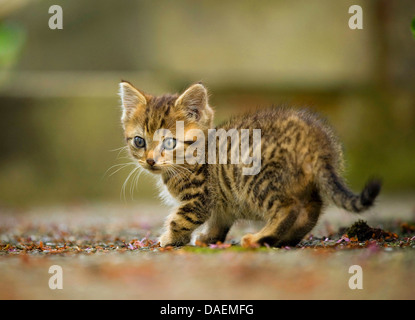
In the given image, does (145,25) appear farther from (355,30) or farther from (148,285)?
(148,285)

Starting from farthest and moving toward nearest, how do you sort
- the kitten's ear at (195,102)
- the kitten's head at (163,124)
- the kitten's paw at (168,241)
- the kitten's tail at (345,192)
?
the kitten's ear at (195,102) → the kitten's head at (163,124) → the kitten's paw at (168,241) → the kitten's tail at (345,192)

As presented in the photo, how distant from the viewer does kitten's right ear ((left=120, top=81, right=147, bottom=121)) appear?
191 inches

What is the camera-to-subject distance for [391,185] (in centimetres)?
932

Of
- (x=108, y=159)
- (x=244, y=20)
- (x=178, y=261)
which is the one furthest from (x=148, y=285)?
(x=244, y=20)

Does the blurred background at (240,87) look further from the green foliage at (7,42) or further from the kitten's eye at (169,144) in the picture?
the kitten's eye at (169,144)

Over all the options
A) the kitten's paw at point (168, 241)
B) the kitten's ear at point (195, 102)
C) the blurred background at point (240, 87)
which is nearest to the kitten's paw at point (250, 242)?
the kitten's paw at point (168, 241)

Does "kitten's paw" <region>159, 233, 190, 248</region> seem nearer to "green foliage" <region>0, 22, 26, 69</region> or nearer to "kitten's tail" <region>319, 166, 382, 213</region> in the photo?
"kitten's tail" <region>319, 166, 382, 213</region>

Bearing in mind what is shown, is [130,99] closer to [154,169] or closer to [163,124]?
[163,124]

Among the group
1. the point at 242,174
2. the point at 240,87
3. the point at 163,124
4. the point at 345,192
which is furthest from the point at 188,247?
the point at 240,87

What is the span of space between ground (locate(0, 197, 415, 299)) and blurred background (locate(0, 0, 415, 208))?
4382mm

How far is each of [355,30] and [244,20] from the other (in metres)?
1.93

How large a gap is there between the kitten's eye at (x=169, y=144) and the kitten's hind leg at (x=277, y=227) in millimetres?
1049

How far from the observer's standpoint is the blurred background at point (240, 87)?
927 cm

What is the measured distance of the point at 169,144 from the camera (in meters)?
4.56
